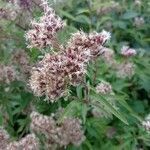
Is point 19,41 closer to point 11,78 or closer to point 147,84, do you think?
point 11,78

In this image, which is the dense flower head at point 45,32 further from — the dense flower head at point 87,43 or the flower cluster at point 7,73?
the flower cluster at point 7,73

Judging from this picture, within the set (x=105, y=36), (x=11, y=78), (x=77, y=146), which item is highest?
(x=105, y=36)

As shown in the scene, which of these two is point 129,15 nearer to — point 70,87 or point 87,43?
point 70,87

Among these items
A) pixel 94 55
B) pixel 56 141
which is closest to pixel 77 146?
pixel 56 141

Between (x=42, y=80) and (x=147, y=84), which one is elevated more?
(x=42, y=80)

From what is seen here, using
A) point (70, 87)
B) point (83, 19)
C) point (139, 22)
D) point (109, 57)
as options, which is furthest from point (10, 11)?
point (139, 22)

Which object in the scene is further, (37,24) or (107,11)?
(107,11)
